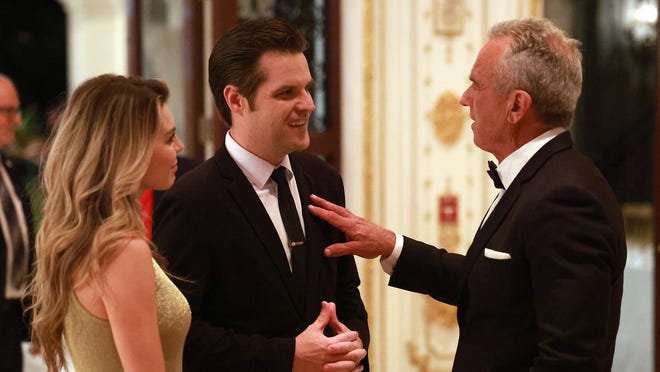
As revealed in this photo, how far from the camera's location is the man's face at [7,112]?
4.36 metres

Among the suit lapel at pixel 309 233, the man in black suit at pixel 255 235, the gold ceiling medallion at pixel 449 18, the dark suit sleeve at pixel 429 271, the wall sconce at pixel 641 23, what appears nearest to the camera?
the man in black suit at pixel 255 235

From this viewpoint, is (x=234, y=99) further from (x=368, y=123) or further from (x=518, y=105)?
(x=368, y=123)

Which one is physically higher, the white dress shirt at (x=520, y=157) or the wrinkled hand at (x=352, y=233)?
the white dress shirt at (x=520, y=157)

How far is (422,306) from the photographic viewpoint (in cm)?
498

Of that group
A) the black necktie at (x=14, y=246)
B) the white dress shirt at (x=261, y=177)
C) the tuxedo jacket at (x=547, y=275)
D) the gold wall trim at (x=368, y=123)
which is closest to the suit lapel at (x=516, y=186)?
the tuxedo jacket at (x=547, y=275)

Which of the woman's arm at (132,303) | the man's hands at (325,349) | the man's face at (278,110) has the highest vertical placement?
the man's face at (278,110)

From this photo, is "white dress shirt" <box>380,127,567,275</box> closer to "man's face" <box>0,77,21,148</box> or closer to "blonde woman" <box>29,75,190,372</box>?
"blonde woman" <box>29,75,190,372</box>

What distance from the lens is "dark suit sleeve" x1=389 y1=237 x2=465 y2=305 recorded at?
2572 mm

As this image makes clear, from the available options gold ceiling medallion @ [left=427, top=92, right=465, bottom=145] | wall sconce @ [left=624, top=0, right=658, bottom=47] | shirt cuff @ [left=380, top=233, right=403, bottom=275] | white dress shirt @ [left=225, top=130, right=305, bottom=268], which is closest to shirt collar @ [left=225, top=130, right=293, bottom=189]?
white dress shirt @ [left=225, top=130, right=305, bottom=268]

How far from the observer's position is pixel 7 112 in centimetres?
439

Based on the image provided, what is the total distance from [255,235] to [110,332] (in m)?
0.47

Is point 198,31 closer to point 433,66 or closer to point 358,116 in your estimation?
point 358,116

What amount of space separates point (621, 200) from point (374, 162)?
354 cm

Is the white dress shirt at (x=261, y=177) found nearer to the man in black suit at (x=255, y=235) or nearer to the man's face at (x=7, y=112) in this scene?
the man in black suit at (x=255, y=235)
